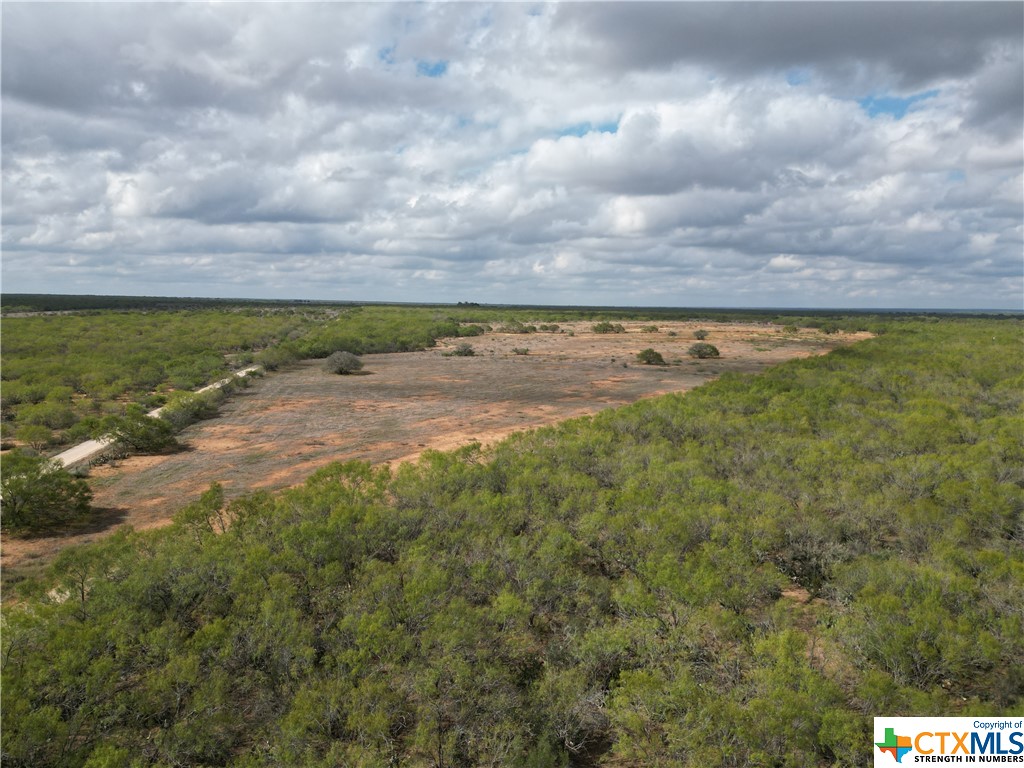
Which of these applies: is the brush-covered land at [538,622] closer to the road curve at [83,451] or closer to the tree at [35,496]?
the tree at [35,496]

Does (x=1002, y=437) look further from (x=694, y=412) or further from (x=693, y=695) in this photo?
(x=693, y=695)

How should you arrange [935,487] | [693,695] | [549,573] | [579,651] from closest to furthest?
[693,695], [579,651], [549,573], [935,487]

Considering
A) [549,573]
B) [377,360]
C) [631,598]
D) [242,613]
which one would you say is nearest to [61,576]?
[242,613]

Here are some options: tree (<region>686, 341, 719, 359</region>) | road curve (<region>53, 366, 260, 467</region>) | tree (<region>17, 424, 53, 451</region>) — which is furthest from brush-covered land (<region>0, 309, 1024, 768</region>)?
tree (<region>686, 341, 719, 359</region>)

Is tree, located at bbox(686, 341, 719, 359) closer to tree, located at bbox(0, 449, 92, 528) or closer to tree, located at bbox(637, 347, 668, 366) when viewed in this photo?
tree, located at bbox(637, 347, 668, 366)

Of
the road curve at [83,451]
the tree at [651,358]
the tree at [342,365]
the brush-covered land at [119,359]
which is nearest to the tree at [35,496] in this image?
the road curve at [83,451]

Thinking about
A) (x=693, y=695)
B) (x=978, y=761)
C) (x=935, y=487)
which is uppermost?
(x=935, y=487)

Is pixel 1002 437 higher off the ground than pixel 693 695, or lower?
higher
